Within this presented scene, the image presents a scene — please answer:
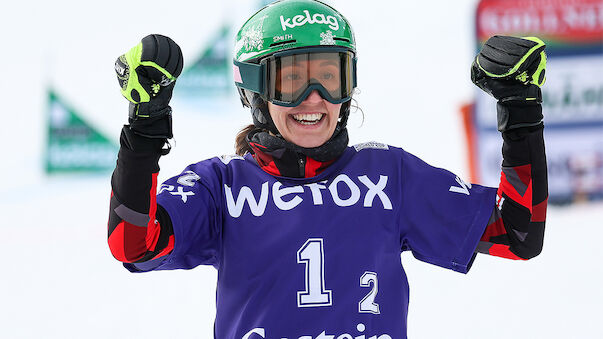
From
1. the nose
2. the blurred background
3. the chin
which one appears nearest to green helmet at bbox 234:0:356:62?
the nose

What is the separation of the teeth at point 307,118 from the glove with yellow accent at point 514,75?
16.7 inches

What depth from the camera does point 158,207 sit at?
5.27ft

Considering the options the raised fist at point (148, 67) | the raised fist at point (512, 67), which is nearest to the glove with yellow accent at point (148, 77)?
the raised fist at point (148, 67)

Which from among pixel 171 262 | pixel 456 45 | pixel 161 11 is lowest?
pixel 171 262

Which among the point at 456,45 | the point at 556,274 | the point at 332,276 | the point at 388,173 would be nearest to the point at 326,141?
the point at 388,173

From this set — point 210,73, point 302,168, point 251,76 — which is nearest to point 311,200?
point 302,168

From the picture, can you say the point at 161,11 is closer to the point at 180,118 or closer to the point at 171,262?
the point at 180,118

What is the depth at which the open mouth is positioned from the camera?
1.80 metres

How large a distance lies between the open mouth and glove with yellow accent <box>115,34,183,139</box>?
1.37 feet

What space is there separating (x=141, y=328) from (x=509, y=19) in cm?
394

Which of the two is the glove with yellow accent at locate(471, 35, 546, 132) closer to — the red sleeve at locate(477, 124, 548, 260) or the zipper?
the red sleeve at locate(477, 124, 548, 260)

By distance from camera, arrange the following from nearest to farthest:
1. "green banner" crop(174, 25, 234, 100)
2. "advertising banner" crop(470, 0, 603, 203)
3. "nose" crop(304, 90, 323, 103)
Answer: "nose" crop(304, 90, 323, 103)
"advertising banner" crop(470, 0, 603, 203)
"green banner" crop(174, 25, 234, 100)

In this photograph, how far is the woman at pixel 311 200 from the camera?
1.49 m

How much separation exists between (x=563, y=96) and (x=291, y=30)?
4.17 meters
